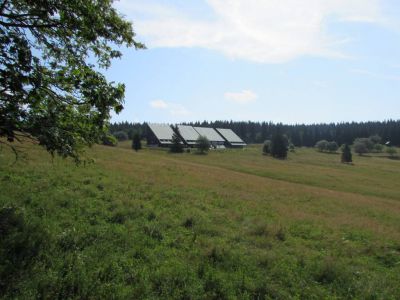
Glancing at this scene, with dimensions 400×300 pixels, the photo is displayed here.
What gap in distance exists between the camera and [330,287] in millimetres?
9398

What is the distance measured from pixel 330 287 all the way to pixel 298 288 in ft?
3.56

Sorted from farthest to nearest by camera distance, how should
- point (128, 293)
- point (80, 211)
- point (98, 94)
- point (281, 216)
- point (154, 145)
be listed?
1. point (154, 145)
2. point (281, 216)
3. point (80, 211)
4. point (98, 94)
5. point (128, 293)

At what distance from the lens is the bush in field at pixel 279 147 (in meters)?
113

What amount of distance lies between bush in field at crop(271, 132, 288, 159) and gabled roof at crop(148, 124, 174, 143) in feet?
124

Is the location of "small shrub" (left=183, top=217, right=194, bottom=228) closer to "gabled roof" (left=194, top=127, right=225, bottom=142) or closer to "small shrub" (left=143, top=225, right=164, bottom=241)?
"small shrub" (left=143, top=225, right=164, bottom=241)

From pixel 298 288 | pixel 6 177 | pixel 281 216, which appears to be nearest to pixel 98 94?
pixel 298 288

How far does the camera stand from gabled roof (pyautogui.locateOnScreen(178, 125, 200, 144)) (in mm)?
127562

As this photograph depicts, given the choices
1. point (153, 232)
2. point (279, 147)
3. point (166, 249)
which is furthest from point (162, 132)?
point (166, 249)

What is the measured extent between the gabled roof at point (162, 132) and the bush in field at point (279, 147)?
1484 inches

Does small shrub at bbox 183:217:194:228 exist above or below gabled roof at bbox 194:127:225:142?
below

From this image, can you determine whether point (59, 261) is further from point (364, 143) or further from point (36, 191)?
point (364, 143)

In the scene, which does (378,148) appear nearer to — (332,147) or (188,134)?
(332,147)

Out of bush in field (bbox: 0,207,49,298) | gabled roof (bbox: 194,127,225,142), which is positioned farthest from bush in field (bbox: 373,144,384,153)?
bush in field (bbox: 0,207,49,298)

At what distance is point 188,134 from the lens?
131250 mm
